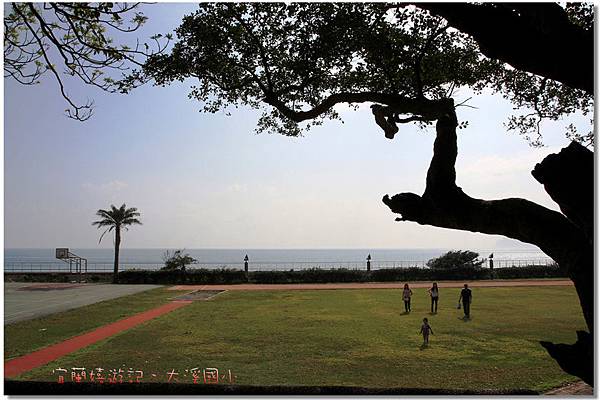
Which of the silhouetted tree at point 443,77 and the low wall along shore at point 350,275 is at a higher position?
the silhouetted tree at point 443,77

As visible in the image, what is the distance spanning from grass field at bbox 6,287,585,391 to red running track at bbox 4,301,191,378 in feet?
1.74

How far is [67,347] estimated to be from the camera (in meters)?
17.6

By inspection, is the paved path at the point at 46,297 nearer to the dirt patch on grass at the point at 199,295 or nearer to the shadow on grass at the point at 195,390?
the dirt patch on grass at the point at 199,295

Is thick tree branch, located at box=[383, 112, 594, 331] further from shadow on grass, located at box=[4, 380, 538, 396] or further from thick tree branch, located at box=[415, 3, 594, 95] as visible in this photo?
shadow on grass, located at box=[4, 380, 538, 396]

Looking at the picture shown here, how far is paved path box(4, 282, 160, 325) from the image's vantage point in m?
27.5

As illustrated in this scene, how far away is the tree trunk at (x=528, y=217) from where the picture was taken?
554 centimetres

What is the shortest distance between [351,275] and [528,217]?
1686 inches

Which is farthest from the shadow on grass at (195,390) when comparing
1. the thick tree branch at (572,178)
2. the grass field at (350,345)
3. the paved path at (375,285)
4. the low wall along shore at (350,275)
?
the low wall along shore at (350,275)

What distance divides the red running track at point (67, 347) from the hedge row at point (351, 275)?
2173 cm

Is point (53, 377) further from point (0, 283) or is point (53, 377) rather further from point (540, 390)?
point (540, 390)

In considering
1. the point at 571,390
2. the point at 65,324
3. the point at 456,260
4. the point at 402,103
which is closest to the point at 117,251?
the point at 65,324

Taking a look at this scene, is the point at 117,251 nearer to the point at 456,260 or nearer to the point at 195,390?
the point at 456,260

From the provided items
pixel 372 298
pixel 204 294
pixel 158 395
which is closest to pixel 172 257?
pixel 204 294

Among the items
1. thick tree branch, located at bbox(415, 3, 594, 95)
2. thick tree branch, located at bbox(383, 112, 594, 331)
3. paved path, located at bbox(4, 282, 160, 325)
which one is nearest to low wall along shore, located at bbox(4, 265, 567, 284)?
paved path, located at bbox(4, 282, 160, 325)
